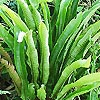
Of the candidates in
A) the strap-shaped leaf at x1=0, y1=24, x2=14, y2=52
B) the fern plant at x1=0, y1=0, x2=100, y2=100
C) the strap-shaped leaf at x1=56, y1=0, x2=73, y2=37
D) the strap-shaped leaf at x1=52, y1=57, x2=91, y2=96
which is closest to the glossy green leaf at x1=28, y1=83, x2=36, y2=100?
the fern plant at x1=0, y1=0, x2=100, y2=100

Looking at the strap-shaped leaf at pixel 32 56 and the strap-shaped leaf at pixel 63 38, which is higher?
the strap-shaped leaf at pixel 63 38

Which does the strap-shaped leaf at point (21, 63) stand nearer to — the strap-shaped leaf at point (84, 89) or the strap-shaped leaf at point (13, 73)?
the strap-shaped leaf at point (13, 73)

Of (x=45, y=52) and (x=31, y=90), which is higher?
(x=45, y=52)

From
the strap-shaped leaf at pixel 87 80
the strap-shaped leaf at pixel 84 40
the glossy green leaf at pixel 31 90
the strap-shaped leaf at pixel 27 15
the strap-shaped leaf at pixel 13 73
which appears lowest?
the strap-shaped leaf at pixel 87 80

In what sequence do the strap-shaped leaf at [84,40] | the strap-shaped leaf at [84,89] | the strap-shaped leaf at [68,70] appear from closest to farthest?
the strap-shaped leaf at [68,70]
the strap-shaped leaf at [84,89]
the strap-shaped leaf at [84,40]

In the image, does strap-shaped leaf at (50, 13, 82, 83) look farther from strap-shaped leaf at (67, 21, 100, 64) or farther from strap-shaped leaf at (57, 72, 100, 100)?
strap-shaped leaf at (57, 72, 100, 100)

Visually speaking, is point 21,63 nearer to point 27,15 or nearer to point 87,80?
point 27,15

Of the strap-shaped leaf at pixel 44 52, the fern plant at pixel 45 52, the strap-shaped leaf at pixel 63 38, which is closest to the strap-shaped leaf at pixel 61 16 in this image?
the fern plant at pixel 45 52

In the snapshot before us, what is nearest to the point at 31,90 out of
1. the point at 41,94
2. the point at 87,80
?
the point at 41,94

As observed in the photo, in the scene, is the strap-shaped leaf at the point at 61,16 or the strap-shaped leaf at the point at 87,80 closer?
the strap-shaped leaf at the point at 87,80

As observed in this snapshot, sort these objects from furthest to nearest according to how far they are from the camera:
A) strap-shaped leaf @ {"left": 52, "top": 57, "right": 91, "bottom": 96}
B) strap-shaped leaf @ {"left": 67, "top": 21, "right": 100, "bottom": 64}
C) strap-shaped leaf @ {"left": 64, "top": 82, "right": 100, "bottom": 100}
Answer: strap-shaped leaf @ {"left": 67, "top": 21, "right": 100, "bottom": 64} → strap-shaped leaf @ {"left": 64, "top": 82, "right": 100, "bottom": 100} → strap-shaped leaf @ {"left": 52, "top": 57, "right": 91, "bottom": 96}
